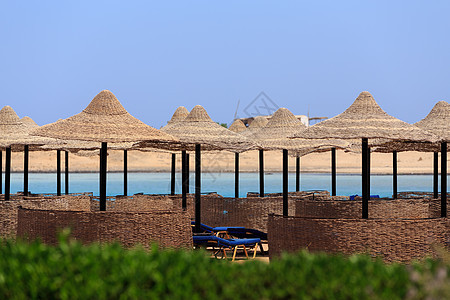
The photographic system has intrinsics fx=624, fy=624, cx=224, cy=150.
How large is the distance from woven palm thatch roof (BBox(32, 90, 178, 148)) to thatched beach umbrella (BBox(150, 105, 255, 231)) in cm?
134

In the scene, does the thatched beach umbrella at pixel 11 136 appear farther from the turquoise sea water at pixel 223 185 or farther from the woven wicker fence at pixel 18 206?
the turquoise sea water at pixel 223 185

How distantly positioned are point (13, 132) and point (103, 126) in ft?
14.0

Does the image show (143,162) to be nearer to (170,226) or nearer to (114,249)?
(170,226)

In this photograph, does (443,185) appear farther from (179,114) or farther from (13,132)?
(13,132)

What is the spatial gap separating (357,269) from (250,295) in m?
0.67

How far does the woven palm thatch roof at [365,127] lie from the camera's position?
833 centimetres

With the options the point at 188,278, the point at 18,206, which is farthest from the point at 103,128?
the point at 188,278

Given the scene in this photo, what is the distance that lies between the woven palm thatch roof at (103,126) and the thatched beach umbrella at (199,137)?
4.39 feet

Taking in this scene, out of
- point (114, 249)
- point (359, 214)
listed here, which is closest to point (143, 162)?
point (359, 214)

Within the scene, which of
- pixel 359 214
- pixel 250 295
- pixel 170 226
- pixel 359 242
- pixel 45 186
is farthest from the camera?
pixel 45 186

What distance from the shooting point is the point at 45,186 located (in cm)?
3953

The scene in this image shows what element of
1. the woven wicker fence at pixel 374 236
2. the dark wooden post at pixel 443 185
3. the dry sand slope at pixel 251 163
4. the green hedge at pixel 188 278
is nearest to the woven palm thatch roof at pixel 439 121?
the dark wooden post at pixel 443 185

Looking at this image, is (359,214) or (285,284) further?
(359,214)

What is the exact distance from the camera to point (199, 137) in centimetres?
1071
